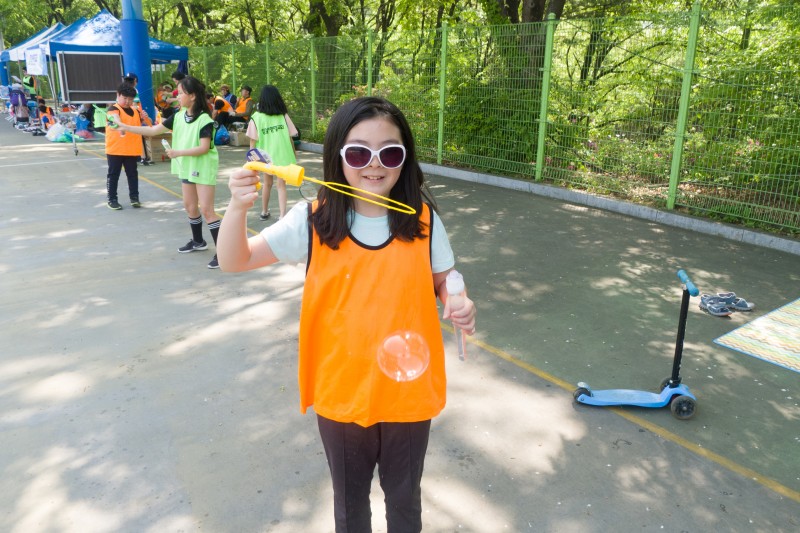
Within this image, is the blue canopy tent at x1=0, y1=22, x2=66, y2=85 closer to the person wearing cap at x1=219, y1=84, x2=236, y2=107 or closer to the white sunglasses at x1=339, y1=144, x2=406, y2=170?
the person wearing cap at x1=219, y1=84, x2=236, y2=107

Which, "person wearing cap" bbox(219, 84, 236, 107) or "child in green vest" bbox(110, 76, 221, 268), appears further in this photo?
"person wearing cap" bbox(219, 84, 236, 107)

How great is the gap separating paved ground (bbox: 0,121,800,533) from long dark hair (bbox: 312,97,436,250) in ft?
4.90

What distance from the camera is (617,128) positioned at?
903cm

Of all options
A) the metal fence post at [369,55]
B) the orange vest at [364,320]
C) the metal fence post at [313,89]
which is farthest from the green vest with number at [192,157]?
the metal fence post at [313,89]

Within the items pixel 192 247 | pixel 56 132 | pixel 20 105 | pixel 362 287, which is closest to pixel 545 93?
pixel 192 247

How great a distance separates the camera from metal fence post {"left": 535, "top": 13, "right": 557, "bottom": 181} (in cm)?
978

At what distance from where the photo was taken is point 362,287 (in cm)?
196

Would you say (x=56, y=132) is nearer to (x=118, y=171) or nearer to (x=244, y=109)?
(x=244, y=109)

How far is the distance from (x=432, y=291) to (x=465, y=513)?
1336 millimetres

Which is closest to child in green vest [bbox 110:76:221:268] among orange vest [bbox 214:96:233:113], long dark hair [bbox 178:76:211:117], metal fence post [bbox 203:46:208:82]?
long dark hair [bbox 178:76:211:117]

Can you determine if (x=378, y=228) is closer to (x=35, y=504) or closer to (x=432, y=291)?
(x=432, y=291)

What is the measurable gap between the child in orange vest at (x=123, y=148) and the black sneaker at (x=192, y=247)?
100 inches

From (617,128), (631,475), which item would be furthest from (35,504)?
(617,128)

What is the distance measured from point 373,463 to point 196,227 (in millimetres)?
5335
